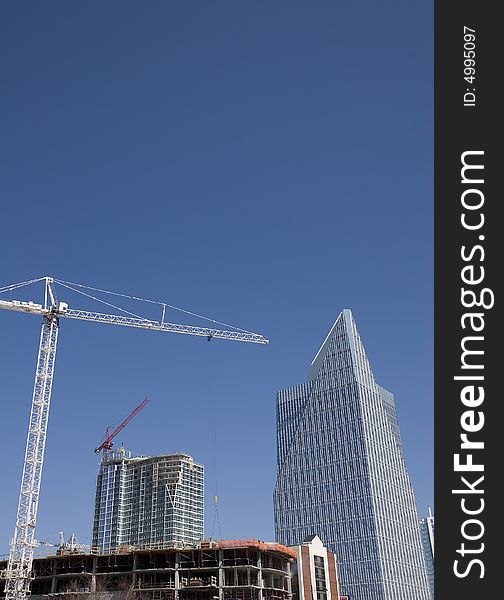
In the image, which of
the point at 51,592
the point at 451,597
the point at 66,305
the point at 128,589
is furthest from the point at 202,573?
the point at 451,597

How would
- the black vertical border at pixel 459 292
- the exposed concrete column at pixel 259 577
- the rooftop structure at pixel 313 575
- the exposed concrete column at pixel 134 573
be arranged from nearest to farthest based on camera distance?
1. the black vertical border at pixel 459 292
2. the exposed concrete column at pixel 259 577
3. the exposed concrete column at pixel 134 573
4. the rooftop structure at pixel 313 575

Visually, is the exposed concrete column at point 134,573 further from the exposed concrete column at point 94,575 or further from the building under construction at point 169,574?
the exposed concrete column at point 94,575

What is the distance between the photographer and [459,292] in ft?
85.8

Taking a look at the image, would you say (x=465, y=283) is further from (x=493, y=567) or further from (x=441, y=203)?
(x=493, y=567)

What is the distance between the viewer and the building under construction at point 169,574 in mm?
124625

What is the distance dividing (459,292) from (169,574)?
378 feet

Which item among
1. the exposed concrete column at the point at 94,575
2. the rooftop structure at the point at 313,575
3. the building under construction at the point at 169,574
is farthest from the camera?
the rooftop structure at the point at 313,575

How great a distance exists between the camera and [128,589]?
412 feet

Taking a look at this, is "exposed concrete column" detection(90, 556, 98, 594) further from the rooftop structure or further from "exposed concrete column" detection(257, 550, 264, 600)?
the rooftop structure

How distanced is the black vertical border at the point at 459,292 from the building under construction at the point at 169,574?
106m

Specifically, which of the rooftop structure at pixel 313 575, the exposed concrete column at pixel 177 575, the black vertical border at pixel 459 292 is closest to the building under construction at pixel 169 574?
the exposed concrete column at pixel 177 575

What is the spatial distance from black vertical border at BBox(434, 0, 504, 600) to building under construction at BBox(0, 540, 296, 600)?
106 metres

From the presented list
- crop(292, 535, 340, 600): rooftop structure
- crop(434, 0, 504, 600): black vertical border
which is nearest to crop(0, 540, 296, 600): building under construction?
crop(292, 535, 340, 600): rooftop structure

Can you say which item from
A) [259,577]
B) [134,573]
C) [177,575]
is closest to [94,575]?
[134,573]
